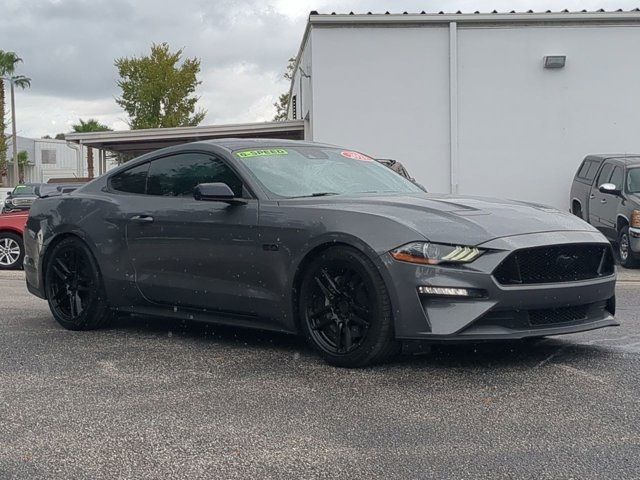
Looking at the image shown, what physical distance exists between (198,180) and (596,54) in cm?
1745

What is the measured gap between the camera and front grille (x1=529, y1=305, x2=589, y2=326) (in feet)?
16.1

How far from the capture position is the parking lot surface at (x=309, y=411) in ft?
11.6

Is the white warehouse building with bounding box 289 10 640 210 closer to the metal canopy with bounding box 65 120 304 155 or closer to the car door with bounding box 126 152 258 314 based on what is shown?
the metal canopy with bounding box 65 120 304 155

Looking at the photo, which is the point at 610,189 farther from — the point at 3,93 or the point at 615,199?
the point at 3,93

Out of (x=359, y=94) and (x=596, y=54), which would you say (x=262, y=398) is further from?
(x=596, y=54)

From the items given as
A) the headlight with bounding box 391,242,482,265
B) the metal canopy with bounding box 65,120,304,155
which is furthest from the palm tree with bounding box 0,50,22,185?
the headlight with bounding box 391,242,482,265

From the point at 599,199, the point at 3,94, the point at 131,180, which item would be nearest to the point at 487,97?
the point at 599,199

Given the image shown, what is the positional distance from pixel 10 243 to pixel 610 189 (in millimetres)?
9560

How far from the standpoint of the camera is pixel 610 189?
13.4m

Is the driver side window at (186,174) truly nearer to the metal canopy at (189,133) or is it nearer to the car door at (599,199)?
the car door at (599,199)

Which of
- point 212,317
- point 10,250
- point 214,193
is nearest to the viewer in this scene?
point 214,193

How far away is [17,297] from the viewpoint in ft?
31.2

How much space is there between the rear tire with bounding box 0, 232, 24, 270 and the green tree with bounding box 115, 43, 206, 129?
81.4ft

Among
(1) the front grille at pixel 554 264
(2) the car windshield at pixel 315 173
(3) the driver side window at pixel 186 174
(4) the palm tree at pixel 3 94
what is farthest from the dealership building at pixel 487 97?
(4) the palm tree at pixel 3 94
